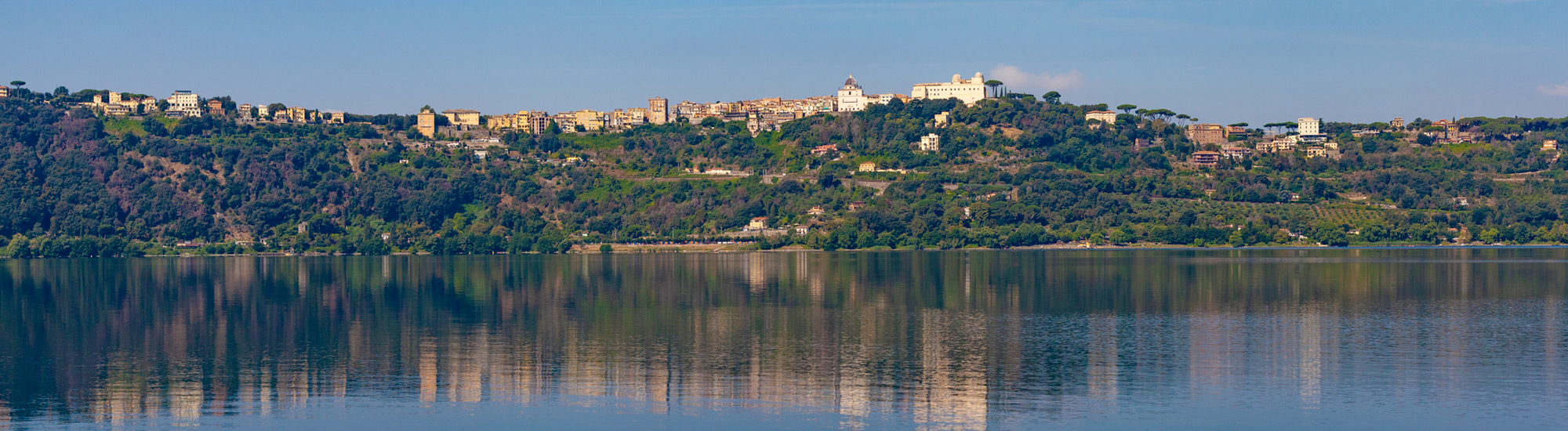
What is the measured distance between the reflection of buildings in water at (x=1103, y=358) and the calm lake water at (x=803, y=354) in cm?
14

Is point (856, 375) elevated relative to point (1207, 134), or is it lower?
lower

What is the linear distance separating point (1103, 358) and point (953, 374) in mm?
4821

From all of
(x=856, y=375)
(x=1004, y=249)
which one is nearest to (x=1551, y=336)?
(x=856, y=375)

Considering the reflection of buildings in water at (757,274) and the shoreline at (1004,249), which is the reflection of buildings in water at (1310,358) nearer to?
the reflection of buildings in water at (757,274)

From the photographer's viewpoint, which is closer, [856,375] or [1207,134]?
[856,375]

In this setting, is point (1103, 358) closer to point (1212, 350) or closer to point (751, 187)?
point (1212, 350)

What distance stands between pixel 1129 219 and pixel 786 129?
215 feet

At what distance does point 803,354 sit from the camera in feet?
111

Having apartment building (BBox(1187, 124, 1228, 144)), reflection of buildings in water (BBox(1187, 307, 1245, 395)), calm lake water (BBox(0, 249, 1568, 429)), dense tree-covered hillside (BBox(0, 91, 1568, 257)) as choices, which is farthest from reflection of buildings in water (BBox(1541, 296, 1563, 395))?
apartment building (BBox(1187, 124, 1228, 144))

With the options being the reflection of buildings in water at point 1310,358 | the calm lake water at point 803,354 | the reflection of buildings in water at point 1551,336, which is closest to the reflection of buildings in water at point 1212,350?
the calm lake water at point 803,354

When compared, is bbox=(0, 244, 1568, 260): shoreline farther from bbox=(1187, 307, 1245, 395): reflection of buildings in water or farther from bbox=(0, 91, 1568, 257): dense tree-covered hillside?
bbox=(1187, 307, 1245, 395): reflection of buildings in water

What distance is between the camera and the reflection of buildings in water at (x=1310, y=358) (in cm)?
2674

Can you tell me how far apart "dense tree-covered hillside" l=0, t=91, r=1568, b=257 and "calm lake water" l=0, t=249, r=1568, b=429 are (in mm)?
73070

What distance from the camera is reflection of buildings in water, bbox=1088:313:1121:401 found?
2762 cm
